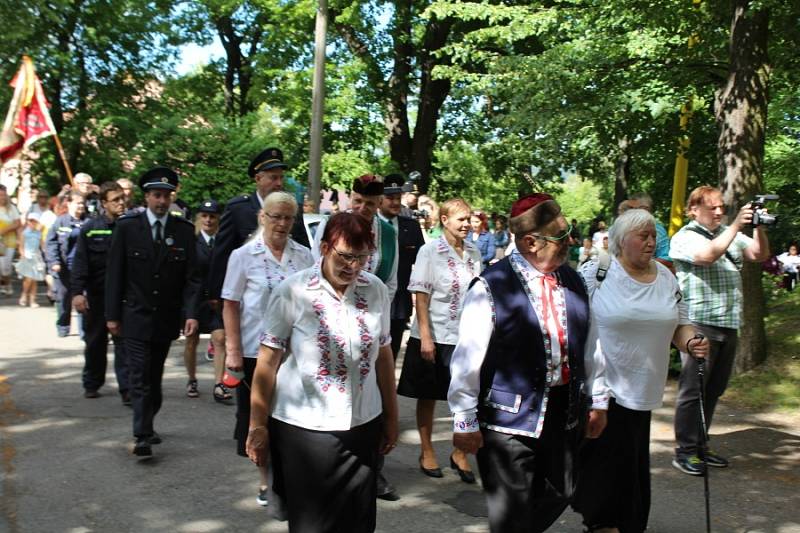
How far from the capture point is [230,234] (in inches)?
246

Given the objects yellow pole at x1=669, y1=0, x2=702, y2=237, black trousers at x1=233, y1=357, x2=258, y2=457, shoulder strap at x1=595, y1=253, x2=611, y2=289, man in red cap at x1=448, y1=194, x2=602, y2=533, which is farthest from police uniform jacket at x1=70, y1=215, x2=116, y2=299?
yellow pole at x1=669, y1=0, x2=702, y2=237

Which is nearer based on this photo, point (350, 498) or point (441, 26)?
point (350, 498)

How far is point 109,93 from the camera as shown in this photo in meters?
25.4

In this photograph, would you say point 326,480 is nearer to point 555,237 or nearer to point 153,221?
point 555,237

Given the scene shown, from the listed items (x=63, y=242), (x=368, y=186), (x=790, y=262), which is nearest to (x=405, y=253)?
(x=368, y=186)

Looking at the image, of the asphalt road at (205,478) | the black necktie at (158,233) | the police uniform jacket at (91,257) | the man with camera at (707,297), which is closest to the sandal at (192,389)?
the asphalt road at (205,478)

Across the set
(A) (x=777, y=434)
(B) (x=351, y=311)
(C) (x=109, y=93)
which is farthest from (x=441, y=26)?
(B) (x=351, y=311)

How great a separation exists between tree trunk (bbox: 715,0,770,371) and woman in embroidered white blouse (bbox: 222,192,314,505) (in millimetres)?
5792

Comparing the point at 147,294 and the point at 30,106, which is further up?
the point at 30,106

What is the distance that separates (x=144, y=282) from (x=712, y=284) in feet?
14.0

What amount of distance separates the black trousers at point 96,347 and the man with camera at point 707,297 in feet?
16.6

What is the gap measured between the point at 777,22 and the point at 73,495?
8.40 meters

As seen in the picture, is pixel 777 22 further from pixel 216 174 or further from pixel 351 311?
pixel 216 174

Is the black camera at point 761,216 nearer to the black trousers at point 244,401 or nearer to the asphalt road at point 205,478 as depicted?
the asphalt road at point 205,478
